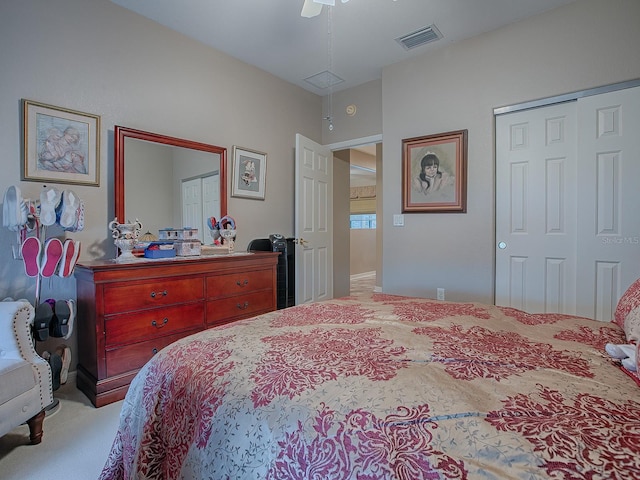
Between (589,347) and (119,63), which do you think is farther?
(119,63)

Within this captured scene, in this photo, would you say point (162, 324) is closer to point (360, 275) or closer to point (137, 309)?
point (137, 309)

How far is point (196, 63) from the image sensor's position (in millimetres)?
3000

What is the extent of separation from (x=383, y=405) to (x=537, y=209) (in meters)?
2.77

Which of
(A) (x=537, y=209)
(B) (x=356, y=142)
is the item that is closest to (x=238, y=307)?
(B) (x=356, y=142)

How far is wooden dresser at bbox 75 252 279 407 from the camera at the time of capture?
6.53 ft

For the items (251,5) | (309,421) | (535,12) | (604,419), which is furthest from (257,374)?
(535,12)

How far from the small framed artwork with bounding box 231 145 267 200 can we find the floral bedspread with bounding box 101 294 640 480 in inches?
91.3

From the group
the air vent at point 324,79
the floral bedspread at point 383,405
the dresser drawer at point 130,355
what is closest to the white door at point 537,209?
the floral bedspread at point 383,405

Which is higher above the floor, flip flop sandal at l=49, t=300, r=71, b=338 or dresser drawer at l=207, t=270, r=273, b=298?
dresser drawer at l=207, t=270, r=273, b=298

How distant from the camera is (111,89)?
2.47 m

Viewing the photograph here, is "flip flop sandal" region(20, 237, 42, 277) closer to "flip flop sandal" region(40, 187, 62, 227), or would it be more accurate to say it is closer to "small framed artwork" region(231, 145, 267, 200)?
"flip flop sandal" region(40, 187, 62, 227)

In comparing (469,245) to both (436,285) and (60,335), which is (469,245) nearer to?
(436,285)

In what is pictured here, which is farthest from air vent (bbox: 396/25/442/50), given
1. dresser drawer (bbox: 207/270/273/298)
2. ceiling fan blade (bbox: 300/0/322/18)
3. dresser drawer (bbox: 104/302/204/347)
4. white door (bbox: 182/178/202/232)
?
dresser drawer (bbox: 104/302/204/347)

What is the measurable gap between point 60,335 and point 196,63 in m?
2.48
